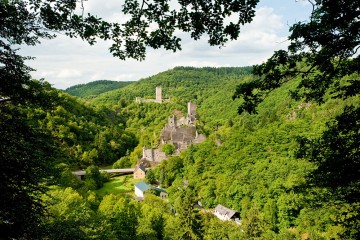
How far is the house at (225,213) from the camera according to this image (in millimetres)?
29922

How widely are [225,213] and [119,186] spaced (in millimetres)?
16856

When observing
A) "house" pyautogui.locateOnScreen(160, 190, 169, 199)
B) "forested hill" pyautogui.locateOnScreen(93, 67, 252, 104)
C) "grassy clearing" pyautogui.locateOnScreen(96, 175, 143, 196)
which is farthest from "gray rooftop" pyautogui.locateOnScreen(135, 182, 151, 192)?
"forested hill" pyautogui.locateOnScreen(93, 67, 252, 104)

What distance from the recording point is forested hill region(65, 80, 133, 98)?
16375cm

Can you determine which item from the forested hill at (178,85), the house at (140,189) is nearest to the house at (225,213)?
the house at (140,189)

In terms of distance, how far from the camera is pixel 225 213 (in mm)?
30469

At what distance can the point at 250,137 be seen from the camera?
3994 cm

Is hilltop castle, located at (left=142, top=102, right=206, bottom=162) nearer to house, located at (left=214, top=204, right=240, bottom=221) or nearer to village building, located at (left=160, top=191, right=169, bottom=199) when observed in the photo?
village building, located at (left=160, top=191, right=169, bottom=199)

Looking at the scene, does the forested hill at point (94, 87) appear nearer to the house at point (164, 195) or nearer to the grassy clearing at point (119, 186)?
the grassy clearing at point (119, 186)

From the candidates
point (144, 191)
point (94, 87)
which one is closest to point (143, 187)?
point (144, 191)

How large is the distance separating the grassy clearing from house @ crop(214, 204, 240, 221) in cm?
1132

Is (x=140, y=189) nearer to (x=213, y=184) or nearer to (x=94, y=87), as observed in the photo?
(x=213, y=184)

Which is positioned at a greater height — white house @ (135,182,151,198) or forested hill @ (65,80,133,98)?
forested hill @ (65,80,133,98)

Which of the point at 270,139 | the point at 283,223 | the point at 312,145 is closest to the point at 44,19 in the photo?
the point at 312,145

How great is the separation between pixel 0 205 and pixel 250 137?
3583 cm
